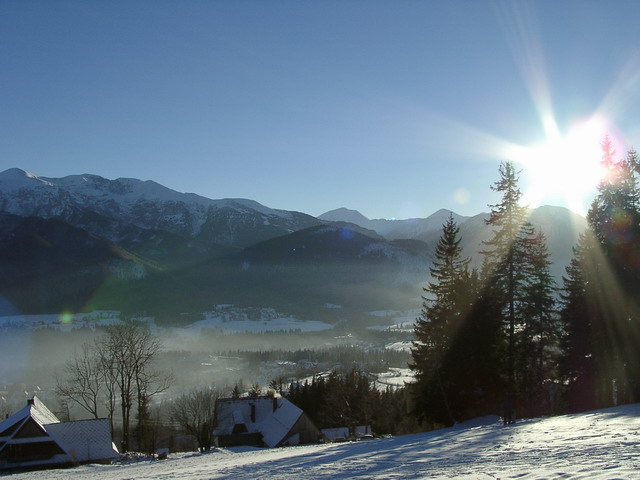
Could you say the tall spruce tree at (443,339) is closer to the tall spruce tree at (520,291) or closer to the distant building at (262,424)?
the tall spruce tree at (520,291)

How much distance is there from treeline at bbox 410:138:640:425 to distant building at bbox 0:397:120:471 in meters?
27.6

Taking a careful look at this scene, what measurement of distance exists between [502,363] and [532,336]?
4514mm

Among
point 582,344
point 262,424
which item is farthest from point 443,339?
point 262,424

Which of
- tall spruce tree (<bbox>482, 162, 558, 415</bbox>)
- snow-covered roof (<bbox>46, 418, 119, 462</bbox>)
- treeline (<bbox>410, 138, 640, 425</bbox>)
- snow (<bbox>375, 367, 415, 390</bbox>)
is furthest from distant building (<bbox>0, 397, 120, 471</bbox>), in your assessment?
Result: snow (<bbox>375, 367, 415, 390</bbox>)

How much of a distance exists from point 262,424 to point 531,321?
1409 inches

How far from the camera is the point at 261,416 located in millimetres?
59938

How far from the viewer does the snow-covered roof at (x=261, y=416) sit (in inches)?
2178

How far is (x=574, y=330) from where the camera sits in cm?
3241

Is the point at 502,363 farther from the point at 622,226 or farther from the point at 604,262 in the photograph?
the point at 622,226

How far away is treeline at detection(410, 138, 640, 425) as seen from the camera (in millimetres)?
29781

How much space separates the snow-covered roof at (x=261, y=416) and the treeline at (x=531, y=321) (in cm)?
2589

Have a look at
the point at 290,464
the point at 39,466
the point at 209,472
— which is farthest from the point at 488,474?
the point at 39,466

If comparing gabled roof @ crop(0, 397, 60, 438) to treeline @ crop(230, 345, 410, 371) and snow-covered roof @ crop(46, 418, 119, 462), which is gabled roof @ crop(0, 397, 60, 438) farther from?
treeline @ crop(230, 345, 410, 371)

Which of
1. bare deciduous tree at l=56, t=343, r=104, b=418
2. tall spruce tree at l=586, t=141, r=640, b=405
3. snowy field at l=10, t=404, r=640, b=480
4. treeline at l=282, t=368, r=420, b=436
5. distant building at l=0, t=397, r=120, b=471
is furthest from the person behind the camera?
treeline at l=282, t=368, r=420, b=436
